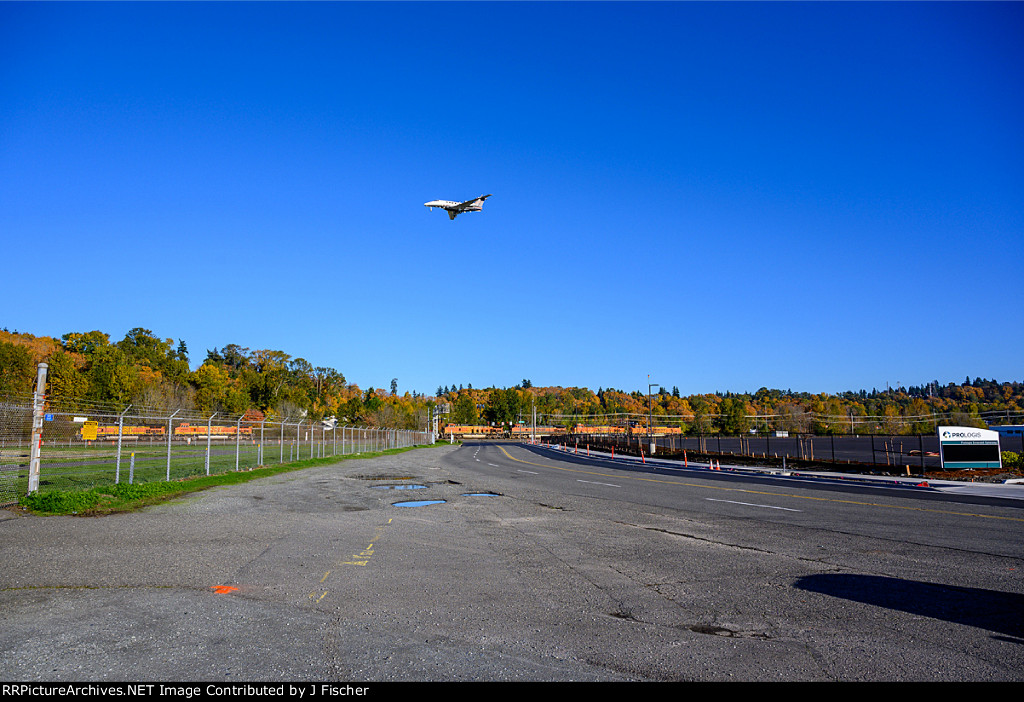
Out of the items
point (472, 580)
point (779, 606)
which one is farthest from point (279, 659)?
point (779, 606)

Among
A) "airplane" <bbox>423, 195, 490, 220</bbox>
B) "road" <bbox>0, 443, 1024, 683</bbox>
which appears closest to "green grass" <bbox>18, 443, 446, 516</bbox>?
"road" <bbox>0, 443, 1024, 683</bbox>

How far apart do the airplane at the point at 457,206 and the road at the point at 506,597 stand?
30.2 metres

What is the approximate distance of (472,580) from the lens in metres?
8.31

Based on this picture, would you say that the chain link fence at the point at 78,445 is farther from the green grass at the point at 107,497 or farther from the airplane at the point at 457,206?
the airplane at the point at 457,206

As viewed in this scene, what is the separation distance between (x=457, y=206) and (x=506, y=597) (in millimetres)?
37676

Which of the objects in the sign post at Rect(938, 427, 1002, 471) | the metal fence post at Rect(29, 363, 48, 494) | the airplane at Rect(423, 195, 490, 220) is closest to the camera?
the metal fence post at Rect(29, 363, 48, 494)

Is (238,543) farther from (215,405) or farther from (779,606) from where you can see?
(215,405)

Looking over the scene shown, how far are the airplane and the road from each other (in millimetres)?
30166

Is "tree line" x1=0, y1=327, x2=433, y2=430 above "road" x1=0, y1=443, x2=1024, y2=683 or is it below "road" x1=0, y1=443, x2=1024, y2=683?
above

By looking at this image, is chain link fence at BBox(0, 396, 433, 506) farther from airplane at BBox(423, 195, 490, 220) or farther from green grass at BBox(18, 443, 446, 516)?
airplane at BBox(423, 195, 490, 220)

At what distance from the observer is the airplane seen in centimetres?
4190

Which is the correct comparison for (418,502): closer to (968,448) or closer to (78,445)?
(78,445)

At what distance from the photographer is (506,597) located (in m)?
7.51

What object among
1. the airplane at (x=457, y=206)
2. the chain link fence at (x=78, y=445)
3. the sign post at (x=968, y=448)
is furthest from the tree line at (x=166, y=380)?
the sign post at (x=968, y=448)
